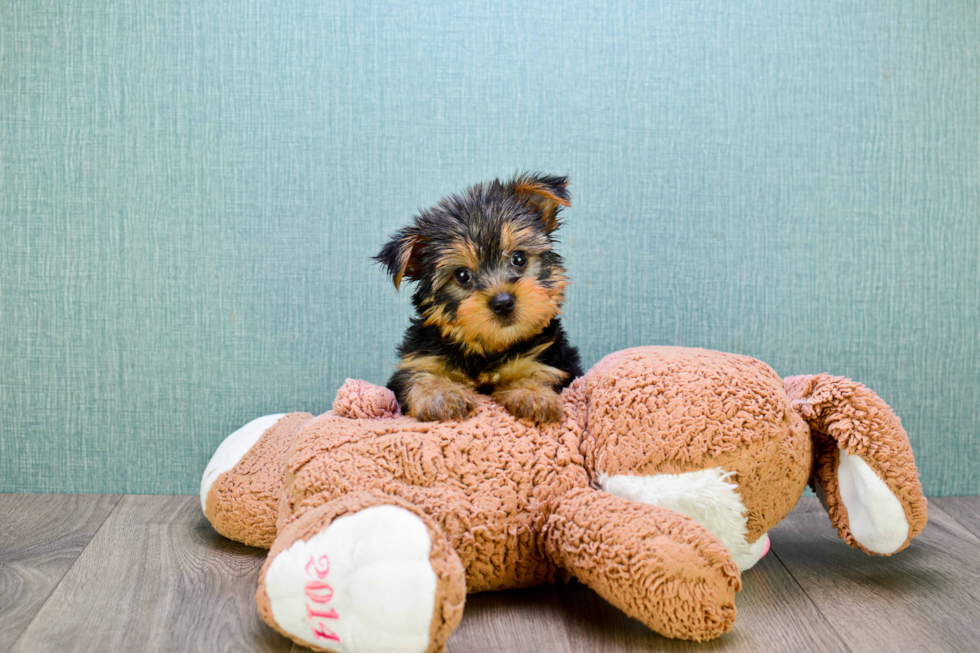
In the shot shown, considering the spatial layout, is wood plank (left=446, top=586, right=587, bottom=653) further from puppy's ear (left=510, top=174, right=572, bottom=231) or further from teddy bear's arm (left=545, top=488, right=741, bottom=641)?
puppy's ear (left=510, top=174, right=572, bottom=231)

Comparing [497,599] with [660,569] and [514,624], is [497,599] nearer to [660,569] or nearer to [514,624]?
[514,624]

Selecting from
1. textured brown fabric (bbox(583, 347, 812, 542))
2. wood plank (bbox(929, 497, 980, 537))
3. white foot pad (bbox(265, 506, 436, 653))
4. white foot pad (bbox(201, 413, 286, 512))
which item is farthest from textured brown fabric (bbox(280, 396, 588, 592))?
wood plank (bbox(929, 497, 980, 537))

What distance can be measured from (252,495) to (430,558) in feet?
3.18

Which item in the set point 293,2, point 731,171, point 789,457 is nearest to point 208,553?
point 789,457

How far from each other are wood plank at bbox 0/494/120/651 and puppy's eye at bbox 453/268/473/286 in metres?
1.26

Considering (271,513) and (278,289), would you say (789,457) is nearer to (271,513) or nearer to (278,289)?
(271,513)

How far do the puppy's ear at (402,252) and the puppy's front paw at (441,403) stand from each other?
0.97 feet

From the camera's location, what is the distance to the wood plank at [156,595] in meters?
1.59

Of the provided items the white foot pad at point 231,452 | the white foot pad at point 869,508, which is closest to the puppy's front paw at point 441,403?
the white foot pad at point 231,452

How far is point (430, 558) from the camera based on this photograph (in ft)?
4.37

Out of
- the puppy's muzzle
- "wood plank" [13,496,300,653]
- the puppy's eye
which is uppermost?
the puppy's eye

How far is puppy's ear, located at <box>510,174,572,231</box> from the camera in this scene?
192cm

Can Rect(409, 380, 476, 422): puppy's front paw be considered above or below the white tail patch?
above

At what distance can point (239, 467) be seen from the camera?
7.12 ft
